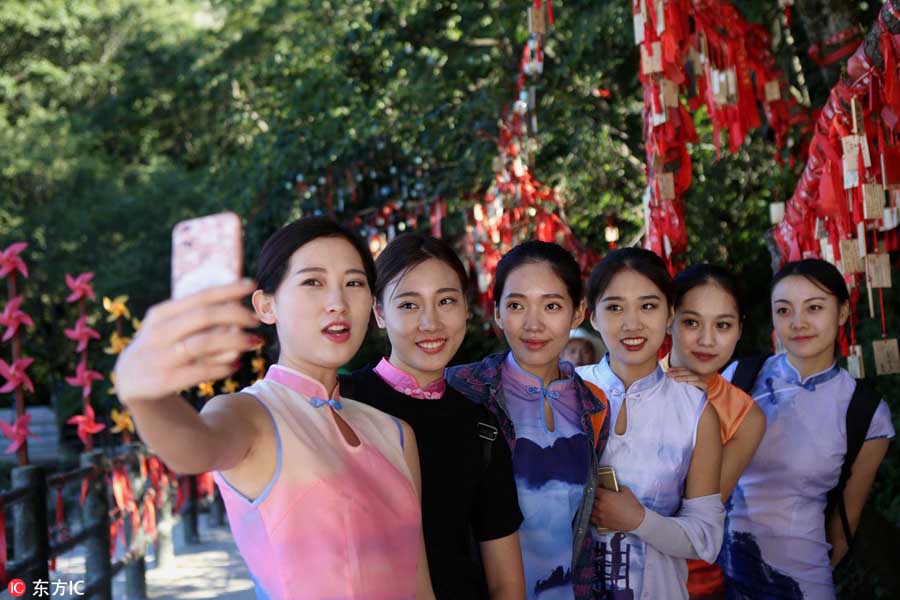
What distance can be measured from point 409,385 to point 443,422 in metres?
0.11

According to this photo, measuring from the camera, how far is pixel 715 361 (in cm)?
269

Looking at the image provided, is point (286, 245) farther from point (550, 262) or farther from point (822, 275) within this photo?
point (822, 275)

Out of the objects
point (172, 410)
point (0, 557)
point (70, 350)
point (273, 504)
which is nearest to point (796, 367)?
point (273, 504)

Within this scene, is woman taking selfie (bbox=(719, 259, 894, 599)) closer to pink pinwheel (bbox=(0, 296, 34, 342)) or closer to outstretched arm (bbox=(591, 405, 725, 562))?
outstretched arm (bbox=(591, 405, 725, 562))

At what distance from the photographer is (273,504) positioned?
151cm

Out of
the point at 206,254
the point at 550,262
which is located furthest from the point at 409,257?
the point at 206,254

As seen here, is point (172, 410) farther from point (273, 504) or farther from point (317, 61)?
point (317, 61)

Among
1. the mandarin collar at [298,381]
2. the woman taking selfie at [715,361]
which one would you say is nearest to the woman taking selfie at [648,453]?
the woman taking selfie at [715,361]

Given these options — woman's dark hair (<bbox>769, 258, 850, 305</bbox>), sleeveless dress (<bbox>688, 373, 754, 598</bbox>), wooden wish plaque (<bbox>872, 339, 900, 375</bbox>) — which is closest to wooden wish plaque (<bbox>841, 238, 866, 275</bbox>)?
wooden wish plaque (<bbox>872, 339, 900, 375</bbox>)

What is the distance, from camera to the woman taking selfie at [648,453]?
2309 millimetres

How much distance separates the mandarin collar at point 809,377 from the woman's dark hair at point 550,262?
86cm

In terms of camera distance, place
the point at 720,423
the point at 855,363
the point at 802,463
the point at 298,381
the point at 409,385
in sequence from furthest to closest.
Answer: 1. the point at 855,363
2. the point at 802,463
3. the point at 720,423
4. the point at 409,385
5. the point at 298,381

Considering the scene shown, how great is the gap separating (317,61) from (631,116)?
272 cm

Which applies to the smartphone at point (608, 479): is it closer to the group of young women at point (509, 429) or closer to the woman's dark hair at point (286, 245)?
the group of young women at point (509, 429)
